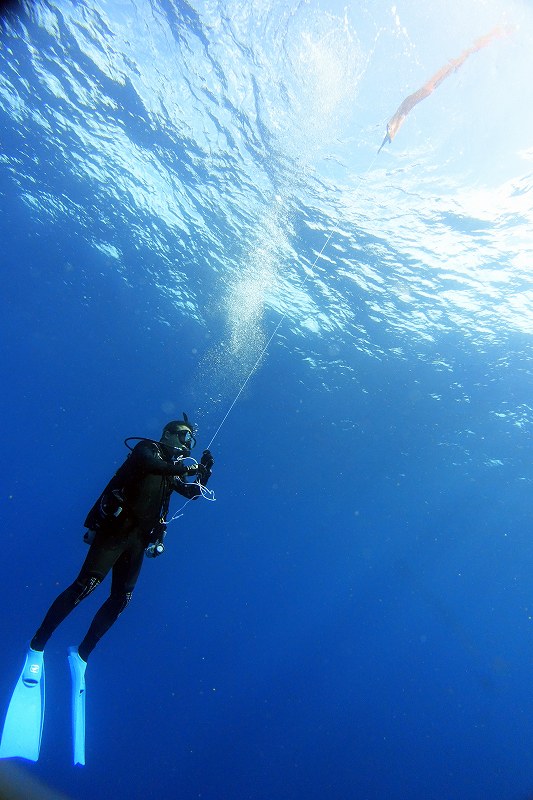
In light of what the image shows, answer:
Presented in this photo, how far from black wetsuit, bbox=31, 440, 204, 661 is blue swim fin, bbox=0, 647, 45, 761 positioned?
300 millimetres

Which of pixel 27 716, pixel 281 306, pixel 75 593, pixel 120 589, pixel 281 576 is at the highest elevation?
pixel 281 306

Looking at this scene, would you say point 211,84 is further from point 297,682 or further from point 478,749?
point 478,749

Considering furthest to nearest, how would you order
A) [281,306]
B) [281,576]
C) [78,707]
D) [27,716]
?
[281,576] < [281,306] < [78,707] < [27,716]

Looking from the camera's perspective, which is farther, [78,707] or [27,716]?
[78,707]

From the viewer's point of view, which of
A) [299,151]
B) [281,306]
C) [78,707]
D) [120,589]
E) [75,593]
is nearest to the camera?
[75,593]

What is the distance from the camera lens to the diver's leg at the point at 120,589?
231 inches

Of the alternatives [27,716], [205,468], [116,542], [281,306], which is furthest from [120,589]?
[281,306]

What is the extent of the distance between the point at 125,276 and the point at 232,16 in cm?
2030

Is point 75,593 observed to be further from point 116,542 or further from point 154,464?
point 154,464

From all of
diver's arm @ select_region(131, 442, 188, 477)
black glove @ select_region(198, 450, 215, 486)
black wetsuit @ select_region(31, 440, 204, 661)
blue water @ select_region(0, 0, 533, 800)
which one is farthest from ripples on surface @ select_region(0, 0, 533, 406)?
black wetsuit @ select_region(31, 440, 204, 661)

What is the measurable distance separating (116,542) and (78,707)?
233cm

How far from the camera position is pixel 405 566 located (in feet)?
222

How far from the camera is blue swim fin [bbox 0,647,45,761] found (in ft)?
15.5

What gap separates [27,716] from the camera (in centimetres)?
507
